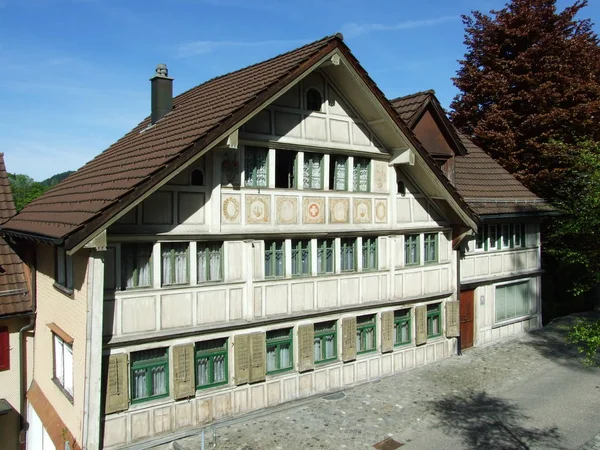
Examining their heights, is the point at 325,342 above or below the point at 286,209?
below

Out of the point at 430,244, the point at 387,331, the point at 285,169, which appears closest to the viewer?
the point at 285,169

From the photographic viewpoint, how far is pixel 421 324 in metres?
16.7

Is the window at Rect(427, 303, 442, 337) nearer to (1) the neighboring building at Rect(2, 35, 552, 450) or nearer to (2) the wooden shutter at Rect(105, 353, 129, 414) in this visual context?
(1) the neighboring building at Rect(2, 35, 552, 450)

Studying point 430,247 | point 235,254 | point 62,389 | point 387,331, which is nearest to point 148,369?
point 62,389

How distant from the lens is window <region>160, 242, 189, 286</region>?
1156 centimetres

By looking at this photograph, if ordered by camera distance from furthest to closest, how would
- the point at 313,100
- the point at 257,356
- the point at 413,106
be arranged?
the point at 413,106 → the point at 313,100 → the point at 257,356

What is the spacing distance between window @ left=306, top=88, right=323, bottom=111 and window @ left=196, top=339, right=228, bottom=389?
6005 millimetres

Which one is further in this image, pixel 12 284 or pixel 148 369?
pixel 12 284

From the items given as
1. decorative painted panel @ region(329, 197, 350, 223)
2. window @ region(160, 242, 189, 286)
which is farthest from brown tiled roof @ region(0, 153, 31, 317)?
decorative painted panel @ region(329, 197, 350, 223)

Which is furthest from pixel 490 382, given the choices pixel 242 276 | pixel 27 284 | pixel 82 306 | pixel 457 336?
pixel 27 284

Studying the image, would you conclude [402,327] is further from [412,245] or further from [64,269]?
[64,269]

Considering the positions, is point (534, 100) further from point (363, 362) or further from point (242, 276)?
point (242, 276)

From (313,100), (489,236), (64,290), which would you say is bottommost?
(64,290)

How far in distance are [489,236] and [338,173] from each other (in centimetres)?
799
